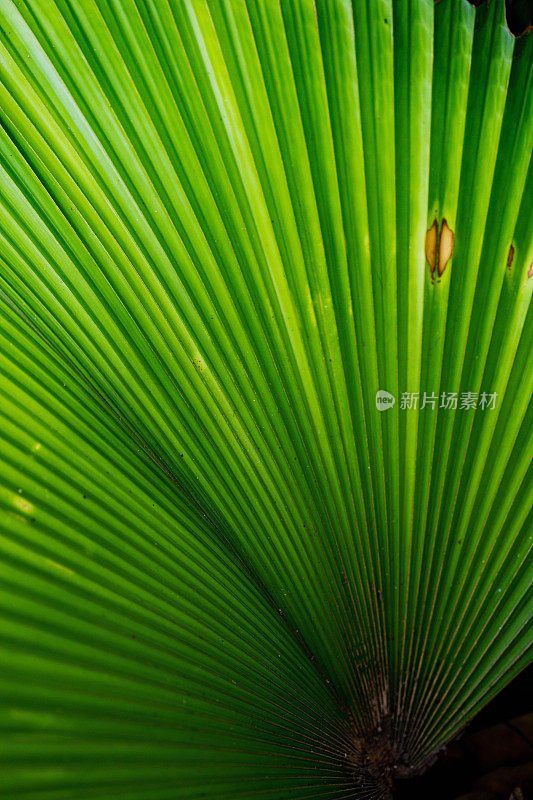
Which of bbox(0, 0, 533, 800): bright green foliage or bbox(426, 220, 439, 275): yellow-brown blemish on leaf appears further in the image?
bbox(426, 220, 439, 275): yellow-brown blemish on leaf

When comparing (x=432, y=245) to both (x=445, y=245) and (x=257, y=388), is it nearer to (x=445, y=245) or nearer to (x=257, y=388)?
(x=445, y=245)

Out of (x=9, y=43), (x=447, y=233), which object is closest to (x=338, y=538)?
(x=447, y=233)

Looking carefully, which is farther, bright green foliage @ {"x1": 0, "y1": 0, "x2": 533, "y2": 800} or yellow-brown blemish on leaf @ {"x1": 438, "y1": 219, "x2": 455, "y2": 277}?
yellow-brown blemish on leaf @ {"x1": 438, "y1": 219, "x2": 455, "y2": 277}

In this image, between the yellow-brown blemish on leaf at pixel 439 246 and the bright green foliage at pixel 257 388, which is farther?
the yellow-brown blemish on leaf at pixel 439 246

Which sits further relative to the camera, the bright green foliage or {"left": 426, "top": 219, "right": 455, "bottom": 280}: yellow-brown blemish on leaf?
{"left": 426, "top": 219, "right": 455, "bottom": 280}: yellow-brown blemish on leaf
